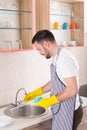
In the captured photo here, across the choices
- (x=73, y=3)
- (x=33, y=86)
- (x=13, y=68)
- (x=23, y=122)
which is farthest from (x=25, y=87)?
(x=73, y=3)

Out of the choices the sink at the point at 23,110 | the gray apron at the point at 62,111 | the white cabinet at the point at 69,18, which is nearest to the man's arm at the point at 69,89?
the gray apron at the point at 62,111

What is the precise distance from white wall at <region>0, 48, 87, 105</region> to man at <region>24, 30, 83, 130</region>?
71 cm

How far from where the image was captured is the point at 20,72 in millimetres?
2756

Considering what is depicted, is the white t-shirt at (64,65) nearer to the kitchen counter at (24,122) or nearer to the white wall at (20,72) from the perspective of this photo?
the kitchen counter at (24,122)

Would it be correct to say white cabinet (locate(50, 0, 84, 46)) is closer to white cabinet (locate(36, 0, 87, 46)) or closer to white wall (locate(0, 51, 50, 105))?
white cabinet (locate(36, 0, 87, 46))

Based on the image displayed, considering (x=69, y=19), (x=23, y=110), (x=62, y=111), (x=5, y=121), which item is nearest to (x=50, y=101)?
(x=62, y=111)

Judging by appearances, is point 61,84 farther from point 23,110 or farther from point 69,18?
point 69,18

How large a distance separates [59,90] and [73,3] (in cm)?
179

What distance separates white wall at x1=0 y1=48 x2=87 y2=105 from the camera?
260cm

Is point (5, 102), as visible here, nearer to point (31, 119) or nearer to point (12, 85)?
point (12, 85)

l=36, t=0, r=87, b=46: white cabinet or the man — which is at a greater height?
l=36, t=0, r=87, b=46: white cabinet

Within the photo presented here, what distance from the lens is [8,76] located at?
2.64 meters

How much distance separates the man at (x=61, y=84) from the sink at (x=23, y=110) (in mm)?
277

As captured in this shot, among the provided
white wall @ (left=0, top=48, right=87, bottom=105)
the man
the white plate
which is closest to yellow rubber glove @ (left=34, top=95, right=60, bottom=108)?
the man
